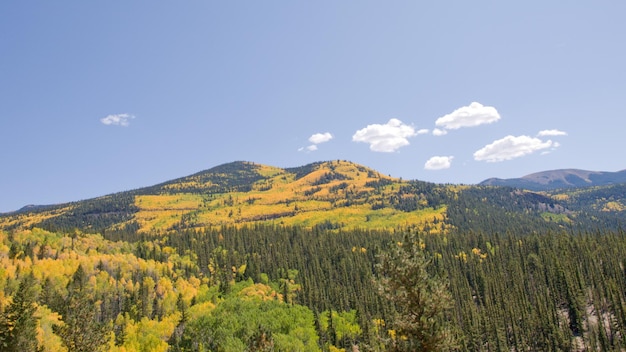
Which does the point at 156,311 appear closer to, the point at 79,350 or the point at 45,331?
the point at 45,331

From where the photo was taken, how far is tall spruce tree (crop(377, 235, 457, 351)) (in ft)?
88.5

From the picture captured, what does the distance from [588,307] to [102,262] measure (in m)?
206

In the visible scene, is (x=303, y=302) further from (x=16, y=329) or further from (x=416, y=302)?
(x=416, y=302)

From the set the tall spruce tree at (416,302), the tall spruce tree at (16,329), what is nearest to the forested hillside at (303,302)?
the tall spruce tree at (16,329)

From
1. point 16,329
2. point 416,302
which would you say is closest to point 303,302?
point 16,329

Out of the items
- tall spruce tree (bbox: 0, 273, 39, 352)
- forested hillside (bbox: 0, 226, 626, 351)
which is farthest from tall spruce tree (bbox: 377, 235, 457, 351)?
forested hillside (bbox: 0, 226, 626, 351)

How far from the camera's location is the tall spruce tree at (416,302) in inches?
1062

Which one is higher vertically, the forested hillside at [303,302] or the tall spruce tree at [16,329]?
the tall spruce tree at [16,329]

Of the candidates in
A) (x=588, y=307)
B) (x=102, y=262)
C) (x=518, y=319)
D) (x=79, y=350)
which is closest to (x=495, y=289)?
(x=518, y=319)

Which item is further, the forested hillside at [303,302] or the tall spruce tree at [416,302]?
the forested hillside at [303,302]

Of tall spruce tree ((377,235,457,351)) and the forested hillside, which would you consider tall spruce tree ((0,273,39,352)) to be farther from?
tall spruce tree ((377,235,457,351))

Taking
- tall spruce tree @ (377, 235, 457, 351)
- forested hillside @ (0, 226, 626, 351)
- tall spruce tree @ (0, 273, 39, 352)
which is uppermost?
tall spruce tree @ (377, 235, 457, 351)

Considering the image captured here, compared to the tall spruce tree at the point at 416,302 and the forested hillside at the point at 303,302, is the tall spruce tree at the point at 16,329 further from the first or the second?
the tall spruce tree at the point at 416,302

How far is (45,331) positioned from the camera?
105 meters
